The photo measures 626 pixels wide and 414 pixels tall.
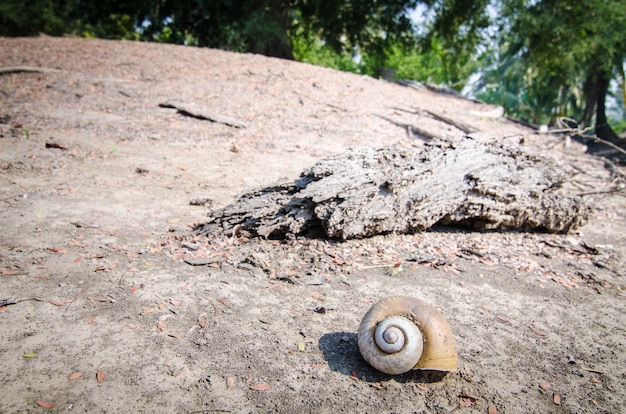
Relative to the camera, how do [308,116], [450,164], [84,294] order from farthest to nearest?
[308,116] < [450,164] < [84,294]

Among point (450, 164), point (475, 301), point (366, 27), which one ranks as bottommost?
point (475, 301)

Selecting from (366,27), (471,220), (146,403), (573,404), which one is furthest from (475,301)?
(366,27)

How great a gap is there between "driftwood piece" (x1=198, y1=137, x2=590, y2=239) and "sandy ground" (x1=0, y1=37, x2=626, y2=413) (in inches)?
7.9

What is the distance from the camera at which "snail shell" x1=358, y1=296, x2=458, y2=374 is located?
8.31 feet

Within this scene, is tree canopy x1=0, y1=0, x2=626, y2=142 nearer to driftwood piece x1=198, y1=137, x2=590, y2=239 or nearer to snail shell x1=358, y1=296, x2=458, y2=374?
driftwood piece x1=198, y1=137, x2=590, y2=239

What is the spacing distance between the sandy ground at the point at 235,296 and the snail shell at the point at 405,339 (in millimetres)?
161

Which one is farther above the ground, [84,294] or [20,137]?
[20,137]

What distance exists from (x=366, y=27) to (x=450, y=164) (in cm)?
1307

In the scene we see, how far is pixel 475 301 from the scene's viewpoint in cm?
370

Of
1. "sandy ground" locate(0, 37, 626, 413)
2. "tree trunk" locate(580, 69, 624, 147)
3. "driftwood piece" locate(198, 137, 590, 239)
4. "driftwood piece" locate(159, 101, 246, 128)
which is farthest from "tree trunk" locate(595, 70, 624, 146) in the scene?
"driftwood piece" locate(159, 101, 246, 128)

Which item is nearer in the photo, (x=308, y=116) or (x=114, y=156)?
(x=114, y=156)

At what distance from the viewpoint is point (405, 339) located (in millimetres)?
2535

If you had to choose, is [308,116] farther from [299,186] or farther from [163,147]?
[299,186]

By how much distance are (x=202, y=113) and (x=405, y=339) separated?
23.6 ft
